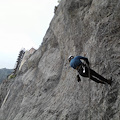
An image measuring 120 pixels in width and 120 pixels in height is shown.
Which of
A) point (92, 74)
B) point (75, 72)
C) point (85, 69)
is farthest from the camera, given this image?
point (75, 72)

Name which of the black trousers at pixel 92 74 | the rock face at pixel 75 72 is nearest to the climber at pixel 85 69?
the black trousers at pixel 92 74

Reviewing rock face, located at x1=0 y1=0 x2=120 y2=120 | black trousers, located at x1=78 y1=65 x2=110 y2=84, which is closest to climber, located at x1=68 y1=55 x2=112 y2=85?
black trousers, located at x1=78 y1=65 x2=110 y2=84

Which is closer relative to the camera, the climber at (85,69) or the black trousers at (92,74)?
the black trousers at (92,74)

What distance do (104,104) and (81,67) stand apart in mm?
1577

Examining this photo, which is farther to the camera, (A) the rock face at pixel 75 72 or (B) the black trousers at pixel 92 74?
(A) the rock face at pixel 75 72

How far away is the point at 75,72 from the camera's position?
780cm

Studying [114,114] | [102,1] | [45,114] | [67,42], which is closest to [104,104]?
[114,114]

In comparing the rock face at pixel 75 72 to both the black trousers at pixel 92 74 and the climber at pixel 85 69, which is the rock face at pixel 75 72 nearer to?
the black trousers at pixel 92 74

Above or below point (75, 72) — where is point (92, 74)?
below

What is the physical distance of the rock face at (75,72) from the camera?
4.92 m

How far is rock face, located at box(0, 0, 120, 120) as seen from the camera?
16.1ft

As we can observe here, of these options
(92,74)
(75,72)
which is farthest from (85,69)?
(75,72)

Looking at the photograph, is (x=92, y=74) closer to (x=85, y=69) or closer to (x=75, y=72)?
(x=85, y=69)

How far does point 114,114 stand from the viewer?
4258 millimetres
